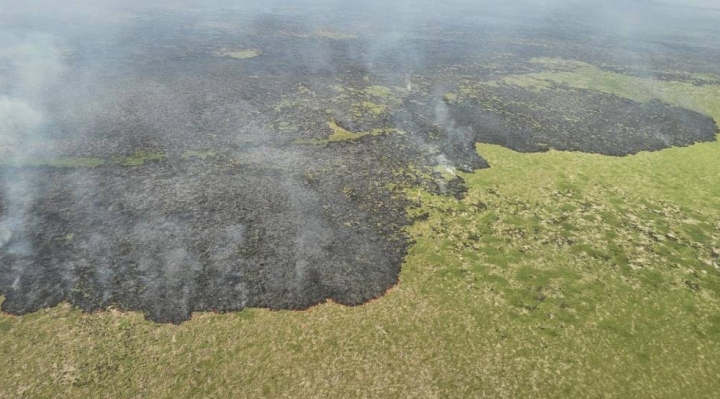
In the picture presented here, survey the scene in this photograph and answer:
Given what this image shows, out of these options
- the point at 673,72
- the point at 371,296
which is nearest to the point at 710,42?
the point at 673,72

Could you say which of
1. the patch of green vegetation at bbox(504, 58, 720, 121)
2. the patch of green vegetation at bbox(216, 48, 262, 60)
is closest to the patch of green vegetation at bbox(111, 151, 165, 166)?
the patch of green vegetation at bbox(216, 48, 262, 60)

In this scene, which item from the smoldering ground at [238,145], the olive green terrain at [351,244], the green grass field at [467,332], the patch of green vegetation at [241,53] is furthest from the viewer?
the patch of green vegetation at [241,53]

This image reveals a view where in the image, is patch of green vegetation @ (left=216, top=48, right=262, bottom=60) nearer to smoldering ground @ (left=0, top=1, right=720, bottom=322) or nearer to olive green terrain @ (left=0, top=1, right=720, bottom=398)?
smoldering ground @ (left=0, top=1, right=720, bottom=322)

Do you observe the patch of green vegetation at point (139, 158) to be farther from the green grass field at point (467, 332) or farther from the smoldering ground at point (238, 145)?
the green grass field at point (467, 332)

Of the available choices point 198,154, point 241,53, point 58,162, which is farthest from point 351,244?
point 241,53

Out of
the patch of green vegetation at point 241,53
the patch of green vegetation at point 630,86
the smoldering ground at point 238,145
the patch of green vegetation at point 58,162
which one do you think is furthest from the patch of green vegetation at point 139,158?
the patch of green vegetation at point 630,86

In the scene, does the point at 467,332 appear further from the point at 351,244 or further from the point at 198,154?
the point at 198,154

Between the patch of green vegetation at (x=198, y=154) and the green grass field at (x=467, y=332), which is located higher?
the patch of green vegetation at (x=198, y=154)

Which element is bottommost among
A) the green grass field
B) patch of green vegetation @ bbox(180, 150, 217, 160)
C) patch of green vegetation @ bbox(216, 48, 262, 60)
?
the green grass field
